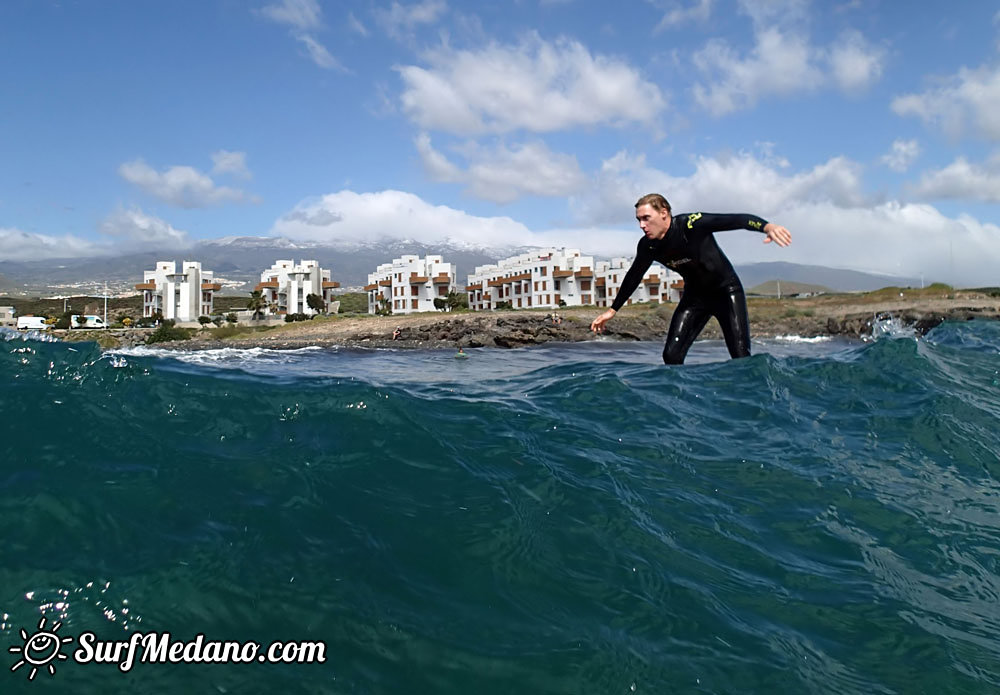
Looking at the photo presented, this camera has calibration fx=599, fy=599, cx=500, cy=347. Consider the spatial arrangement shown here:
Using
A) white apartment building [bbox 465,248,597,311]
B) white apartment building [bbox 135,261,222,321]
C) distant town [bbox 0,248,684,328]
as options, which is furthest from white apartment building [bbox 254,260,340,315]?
white apartment building [bbox 465,248,597,311]

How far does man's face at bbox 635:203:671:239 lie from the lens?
7.29 m

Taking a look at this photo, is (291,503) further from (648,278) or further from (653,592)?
(648,278)

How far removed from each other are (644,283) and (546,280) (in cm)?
1350

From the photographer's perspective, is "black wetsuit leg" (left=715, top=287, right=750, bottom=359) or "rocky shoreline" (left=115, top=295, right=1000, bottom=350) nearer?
"black wetsuit leg" (left=715, top=287, right=750, bottom=359)

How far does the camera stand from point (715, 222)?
7.44 m

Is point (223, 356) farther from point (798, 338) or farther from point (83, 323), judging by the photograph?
point (83, 323)

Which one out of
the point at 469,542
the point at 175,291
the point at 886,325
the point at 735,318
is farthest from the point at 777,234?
the point at 175,291

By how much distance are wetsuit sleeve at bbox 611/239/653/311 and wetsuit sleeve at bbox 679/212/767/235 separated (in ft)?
2.01

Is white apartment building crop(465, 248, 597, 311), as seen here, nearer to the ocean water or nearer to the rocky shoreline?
the rocky shoreline

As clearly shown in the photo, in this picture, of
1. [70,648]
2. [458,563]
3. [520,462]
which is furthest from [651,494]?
[70,648]

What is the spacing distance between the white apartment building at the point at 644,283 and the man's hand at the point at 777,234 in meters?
71.8

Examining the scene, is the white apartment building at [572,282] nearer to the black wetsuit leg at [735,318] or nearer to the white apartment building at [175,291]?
the white apartment building at [175,291]

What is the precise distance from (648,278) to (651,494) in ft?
255

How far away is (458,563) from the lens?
2473 millimetres
